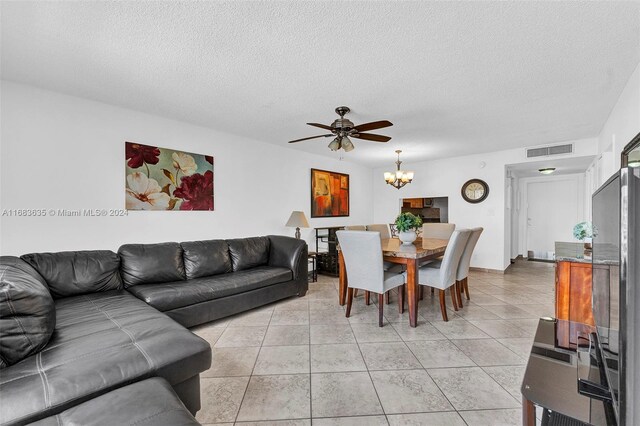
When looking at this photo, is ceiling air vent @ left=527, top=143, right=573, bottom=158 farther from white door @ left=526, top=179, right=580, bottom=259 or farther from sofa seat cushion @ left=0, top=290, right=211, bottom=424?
sofa seat cushion @ left=0, top=290, right=211, bottom=424

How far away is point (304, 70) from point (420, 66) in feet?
3.00

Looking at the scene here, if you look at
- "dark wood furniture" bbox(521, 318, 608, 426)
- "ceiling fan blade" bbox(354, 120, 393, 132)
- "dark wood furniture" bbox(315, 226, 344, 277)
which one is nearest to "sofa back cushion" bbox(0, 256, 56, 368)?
"dark wood furniture" bbox(521, 318, 608, 426)

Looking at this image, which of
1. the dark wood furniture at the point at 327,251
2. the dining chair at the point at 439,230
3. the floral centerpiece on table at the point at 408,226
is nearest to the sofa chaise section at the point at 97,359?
the floral centerpiece on table at the point at 408,226

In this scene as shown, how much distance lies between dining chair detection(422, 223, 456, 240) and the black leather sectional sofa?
249 centimetres

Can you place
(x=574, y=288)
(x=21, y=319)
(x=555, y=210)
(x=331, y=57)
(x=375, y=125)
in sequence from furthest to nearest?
(x=555, y=210)
(x=375, y=125)
(x=574, y=288)
(x=331, y=57)
(x=21, y=319)

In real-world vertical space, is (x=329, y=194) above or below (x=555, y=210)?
above

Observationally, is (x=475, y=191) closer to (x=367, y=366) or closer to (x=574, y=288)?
(x=574, y=288)

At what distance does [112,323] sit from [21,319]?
51 centimetres

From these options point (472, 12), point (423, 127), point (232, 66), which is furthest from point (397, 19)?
point (423, 127)

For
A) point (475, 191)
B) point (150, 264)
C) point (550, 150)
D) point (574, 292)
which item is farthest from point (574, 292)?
point (150, 264)

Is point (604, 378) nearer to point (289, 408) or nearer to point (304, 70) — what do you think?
point (289, 408)

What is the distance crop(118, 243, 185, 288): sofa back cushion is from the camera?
2.78 metres

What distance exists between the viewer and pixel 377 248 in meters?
2.66

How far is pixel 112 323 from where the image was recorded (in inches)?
68.7
